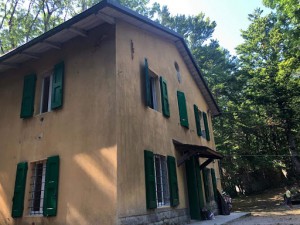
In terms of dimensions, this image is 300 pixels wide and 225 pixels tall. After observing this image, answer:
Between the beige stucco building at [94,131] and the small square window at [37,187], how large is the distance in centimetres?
3

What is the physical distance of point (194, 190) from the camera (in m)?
10.1

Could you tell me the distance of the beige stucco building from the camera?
679 centimetres

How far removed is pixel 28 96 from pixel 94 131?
3424 mm

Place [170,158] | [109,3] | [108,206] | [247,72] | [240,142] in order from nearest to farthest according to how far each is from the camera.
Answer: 1. [108,206]
2. [109,3]
3. [170,158]
4. [240,142]
5. [247,72]

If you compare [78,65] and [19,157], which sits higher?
[78,65]

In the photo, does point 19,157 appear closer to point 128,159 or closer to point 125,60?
point 128,159

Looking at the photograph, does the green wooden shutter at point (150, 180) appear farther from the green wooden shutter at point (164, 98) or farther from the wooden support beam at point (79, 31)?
the wooden support beam at point (79, 31)

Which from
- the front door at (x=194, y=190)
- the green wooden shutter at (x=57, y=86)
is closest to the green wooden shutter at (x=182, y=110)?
the front door at (x=194, y=190)

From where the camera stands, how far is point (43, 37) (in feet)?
25.5

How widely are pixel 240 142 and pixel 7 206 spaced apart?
71.4 feet

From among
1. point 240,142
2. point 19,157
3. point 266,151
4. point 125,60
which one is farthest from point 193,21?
point 19,157

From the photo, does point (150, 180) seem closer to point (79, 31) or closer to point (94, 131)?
point (94, 131)

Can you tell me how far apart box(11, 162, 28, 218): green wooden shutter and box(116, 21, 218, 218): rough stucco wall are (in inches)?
135

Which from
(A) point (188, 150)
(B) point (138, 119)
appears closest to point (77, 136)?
(B) point (138, 119)
